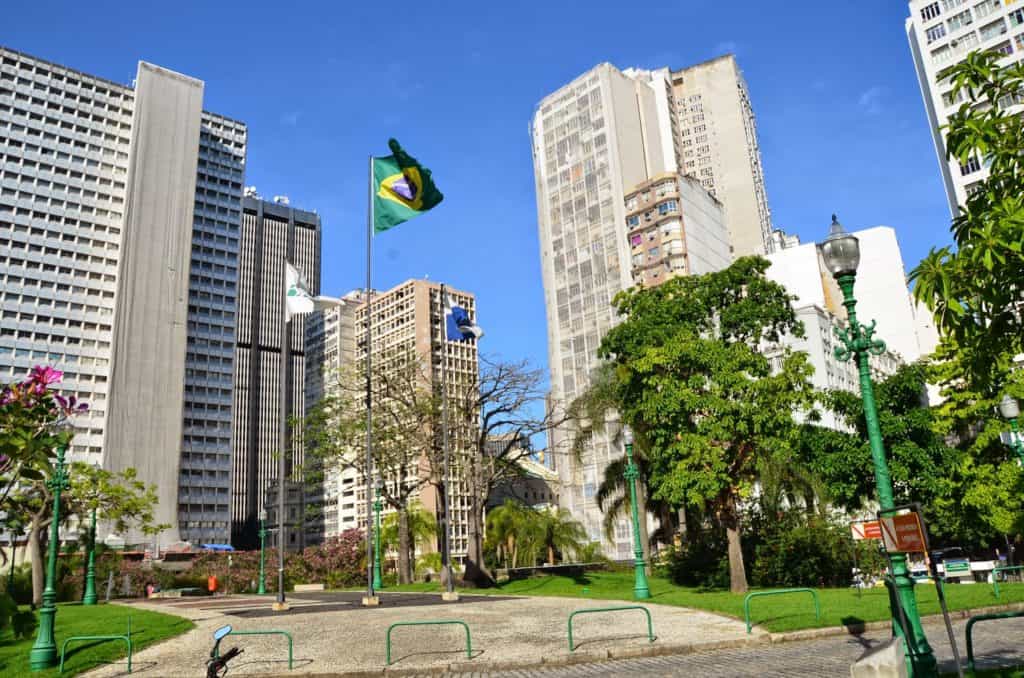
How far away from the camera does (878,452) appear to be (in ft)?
33.2

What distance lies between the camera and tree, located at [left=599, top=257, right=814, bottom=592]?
26.1 m

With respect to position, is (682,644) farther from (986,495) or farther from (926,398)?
(926,398)

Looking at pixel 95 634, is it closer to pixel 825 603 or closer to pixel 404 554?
pixel 825 603

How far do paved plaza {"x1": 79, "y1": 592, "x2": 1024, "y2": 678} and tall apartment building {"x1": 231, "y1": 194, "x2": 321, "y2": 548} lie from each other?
13639cm

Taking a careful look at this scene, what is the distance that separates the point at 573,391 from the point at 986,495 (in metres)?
68.1

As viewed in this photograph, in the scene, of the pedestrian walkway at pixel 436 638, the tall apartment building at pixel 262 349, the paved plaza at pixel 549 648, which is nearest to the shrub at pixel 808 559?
the pedestrian walkway at pixel 436 638

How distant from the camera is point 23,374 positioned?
327ft

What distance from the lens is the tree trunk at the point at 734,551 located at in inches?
1035

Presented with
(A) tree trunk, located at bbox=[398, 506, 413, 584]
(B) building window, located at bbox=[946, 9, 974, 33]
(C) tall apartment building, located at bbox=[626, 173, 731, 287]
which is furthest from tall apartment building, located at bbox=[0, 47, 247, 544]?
(B) building window, located at bbox=[946, 9, 974, 33]

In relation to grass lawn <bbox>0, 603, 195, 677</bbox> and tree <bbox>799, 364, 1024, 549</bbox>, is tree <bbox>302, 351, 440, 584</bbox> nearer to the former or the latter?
grass lawn <bbox>0, 603, 195, 677</bbox>

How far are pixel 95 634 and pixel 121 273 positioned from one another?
101m

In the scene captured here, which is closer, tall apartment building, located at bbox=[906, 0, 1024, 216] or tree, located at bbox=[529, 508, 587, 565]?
tree, located at bbox=[529, 508, 587, 565]

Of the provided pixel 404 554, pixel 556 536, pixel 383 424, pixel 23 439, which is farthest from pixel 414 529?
pixel 23 439

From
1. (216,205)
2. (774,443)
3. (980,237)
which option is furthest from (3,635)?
(216,205)
